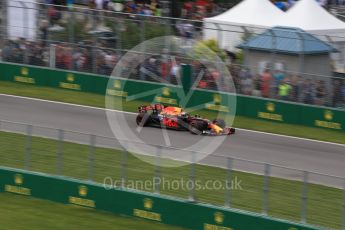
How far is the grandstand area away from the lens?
47.7 feet

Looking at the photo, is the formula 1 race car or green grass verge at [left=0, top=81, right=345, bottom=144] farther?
green grass verge at [left=0, top=81, right=345, bottom=144]

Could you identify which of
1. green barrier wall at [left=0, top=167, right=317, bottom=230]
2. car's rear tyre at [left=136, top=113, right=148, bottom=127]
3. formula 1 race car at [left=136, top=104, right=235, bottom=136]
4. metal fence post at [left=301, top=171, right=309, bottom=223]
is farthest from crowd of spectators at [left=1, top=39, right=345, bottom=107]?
metal fence post at [left=301, top=171, right=309, bottom=223]

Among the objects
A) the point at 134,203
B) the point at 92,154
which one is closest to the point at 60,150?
the point at 92,154

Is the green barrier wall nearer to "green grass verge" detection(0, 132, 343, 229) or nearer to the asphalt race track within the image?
→ "green grass verge" detection(0, 132, 343, 229)

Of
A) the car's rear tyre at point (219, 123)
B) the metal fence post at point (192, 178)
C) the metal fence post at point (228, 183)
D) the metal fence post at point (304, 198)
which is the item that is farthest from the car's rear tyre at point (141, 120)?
the metal fence post at point (304, 198)

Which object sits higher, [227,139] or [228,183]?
[228,183]

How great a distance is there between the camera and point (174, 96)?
85.7 ft

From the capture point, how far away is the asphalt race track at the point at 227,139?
21.0 meters

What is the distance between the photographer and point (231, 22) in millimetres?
29797

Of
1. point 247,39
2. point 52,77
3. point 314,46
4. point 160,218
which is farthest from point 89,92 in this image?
point 160,218

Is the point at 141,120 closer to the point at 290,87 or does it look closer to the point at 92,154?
the point at 290,87

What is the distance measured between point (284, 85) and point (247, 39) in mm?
2009

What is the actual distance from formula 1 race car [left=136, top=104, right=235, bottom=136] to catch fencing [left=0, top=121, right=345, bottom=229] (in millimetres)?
6883

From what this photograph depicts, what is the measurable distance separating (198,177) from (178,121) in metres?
8.21
